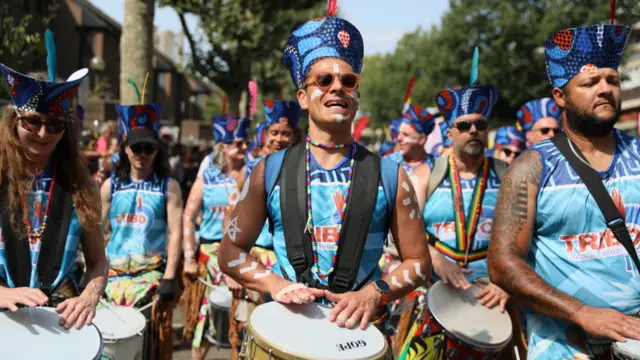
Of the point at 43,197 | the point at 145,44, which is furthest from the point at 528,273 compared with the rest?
the point at 145,44

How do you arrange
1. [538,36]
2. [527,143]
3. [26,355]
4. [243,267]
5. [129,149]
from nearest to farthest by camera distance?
[26,355], [243,267], [129,149], [527,143], [538,36]

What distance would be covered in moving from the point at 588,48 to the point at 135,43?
734cm

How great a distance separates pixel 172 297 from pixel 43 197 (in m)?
2.04

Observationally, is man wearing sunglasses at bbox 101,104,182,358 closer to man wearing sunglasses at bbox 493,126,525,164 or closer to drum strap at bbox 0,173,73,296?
drum strap at bbox 0,173,73,296

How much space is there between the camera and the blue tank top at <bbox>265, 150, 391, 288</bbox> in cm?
308

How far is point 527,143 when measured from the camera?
766 centimetres

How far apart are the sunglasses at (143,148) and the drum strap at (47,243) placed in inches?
84.6

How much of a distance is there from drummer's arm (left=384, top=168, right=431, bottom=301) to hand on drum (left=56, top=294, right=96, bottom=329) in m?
1.44

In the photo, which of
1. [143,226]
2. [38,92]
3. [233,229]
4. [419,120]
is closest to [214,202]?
[143,226]

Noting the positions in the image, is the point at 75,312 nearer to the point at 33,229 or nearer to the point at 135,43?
the point at 33,229

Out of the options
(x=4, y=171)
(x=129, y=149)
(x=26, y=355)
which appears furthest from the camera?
(x=129, y=149)

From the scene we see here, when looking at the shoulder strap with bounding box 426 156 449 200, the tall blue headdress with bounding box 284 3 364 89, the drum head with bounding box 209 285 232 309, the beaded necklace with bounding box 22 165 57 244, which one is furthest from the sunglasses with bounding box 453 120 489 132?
the beaded necklace with bounding box 22 165 57 244

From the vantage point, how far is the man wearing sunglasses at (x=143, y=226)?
17.8 feet

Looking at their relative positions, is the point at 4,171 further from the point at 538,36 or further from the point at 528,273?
the point at 538,36
